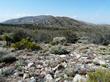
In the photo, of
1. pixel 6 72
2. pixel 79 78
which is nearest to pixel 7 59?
pixel 6 72

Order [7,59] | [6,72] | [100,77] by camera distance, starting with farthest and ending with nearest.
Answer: [7,59] → [6,72] → [100,77]

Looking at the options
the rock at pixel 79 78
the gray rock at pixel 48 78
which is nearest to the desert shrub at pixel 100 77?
the rock at pixel 79 78

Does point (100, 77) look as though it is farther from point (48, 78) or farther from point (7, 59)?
point (7, 59)

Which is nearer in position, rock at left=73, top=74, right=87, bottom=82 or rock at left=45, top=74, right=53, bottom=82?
rock at left=73, top=74, right=87, bottom=82

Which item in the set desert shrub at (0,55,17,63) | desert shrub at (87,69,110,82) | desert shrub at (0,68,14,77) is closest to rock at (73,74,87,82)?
desert shrub at (87,69,110,82)

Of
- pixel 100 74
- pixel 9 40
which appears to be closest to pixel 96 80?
pixel 100 74

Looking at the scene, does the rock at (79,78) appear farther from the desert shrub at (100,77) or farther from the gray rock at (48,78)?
the desert shrub at (100,77)

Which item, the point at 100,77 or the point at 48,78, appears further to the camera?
the point at 48,78

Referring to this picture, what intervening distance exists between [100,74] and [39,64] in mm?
4148

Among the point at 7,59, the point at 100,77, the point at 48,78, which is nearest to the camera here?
the point at 100,77

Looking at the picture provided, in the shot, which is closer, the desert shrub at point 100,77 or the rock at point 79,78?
the desert shrub at point 100,77

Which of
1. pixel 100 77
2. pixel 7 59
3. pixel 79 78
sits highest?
pixel 100 77

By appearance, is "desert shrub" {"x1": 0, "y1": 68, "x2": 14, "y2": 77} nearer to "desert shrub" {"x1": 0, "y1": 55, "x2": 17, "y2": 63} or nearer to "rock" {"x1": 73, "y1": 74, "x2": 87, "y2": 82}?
"desert shrub" {"x1": 0, "y1": 55, "x2": 17, "y2": 63}

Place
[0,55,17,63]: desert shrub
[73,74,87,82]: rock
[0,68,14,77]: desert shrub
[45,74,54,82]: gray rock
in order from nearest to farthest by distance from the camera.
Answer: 1. [73,74,87,82]: rock
2. [45,74,54,82]: gray rock
3. [0,68,14,77]: desert shrub
4. [0,55,17,63]: desert shrub
